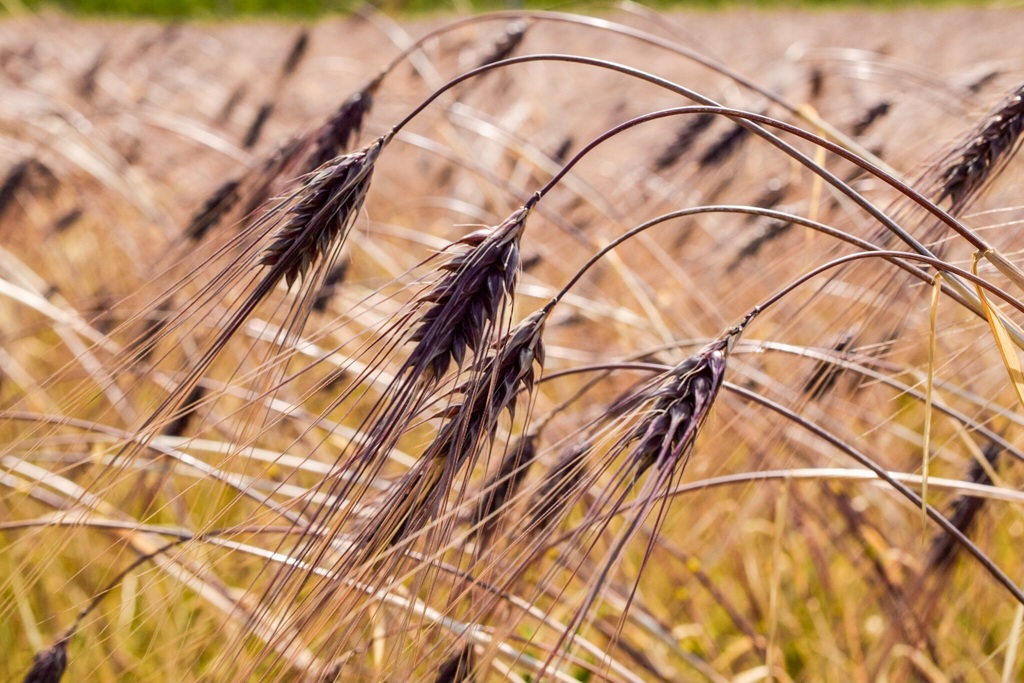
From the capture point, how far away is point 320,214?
Answer: 1.59ft

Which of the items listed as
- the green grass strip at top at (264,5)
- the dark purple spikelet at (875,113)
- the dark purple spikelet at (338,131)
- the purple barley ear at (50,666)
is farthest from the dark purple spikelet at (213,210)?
the green grass strip at top at (264,5)

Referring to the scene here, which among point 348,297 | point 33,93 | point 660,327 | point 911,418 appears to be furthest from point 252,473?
point 33,93

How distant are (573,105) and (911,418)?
75.7 inches

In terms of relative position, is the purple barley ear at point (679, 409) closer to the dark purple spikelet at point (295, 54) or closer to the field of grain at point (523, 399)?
the field of grain at point (523, 399)

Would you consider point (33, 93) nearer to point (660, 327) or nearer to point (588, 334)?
point (588, 334)

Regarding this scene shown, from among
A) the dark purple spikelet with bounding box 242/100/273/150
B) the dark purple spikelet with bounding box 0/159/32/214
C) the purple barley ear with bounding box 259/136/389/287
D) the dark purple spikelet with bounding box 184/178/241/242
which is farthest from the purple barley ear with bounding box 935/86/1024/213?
the dark purple spikelet with bounding box 0/159/32/214

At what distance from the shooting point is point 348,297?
1327 mm

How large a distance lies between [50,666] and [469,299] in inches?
19.6

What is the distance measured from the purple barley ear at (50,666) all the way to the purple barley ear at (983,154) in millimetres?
783

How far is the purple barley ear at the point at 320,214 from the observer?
1.61 ft

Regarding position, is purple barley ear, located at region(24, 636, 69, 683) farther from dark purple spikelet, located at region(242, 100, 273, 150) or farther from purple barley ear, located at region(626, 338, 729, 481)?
dark purple spikelet, located at region(242, 100, 273, 150)

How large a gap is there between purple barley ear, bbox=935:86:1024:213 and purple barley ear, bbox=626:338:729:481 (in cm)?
32

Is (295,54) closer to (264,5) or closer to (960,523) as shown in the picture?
(960,523)

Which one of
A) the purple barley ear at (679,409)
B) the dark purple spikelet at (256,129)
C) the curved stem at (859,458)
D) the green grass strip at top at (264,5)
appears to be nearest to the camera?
the purple barley ear at (679,409)
